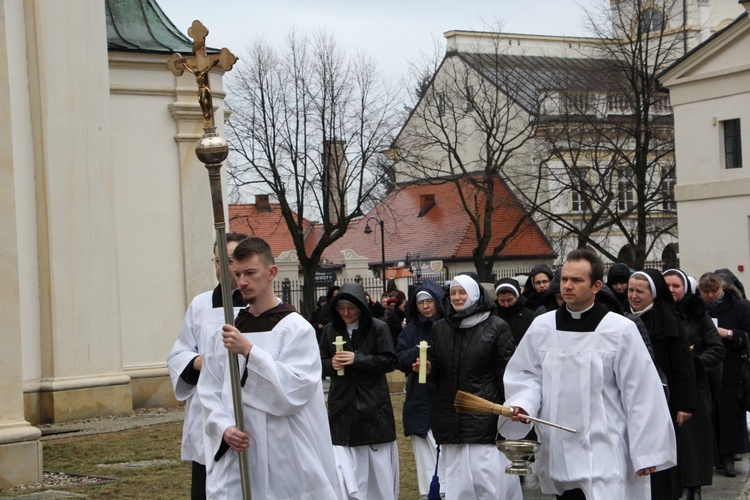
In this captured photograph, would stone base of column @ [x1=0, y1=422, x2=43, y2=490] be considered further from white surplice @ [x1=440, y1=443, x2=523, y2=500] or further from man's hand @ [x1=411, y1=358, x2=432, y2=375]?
white surplice @ [x1=440, y1=443, x2=523, y2=500]

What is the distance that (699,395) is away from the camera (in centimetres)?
1200

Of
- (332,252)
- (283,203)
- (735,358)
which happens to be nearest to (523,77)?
(332,252)

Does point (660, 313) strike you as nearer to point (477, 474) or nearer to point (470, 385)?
point (470, 385)

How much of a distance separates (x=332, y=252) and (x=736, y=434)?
176ft

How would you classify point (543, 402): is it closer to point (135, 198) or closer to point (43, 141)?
point (43, 141)

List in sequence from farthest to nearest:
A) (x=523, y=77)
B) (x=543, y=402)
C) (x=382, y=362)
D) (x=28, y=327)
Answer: (x=523, y=77) < (x=28, y=327) < (x=382, y=362) < (x=543, y=402)

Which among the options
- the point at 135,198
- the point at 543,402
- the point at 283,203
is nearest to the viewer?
the point at 543,402

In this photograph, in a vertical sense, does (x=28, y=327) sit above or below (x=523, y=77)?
below

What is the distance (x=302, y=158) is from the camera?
158ft

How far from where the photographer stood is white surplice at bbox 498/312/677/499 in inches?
294

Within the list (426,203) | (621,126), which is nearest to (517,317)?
(621,126)

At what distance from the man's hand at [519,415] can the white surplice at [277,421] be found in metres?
1.31

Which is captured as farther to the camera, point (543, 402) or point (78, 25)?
point (78, 25)

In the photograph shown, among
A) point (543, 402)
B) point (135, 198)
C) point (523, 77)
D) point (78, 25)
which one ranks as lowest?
point (543, 402)
